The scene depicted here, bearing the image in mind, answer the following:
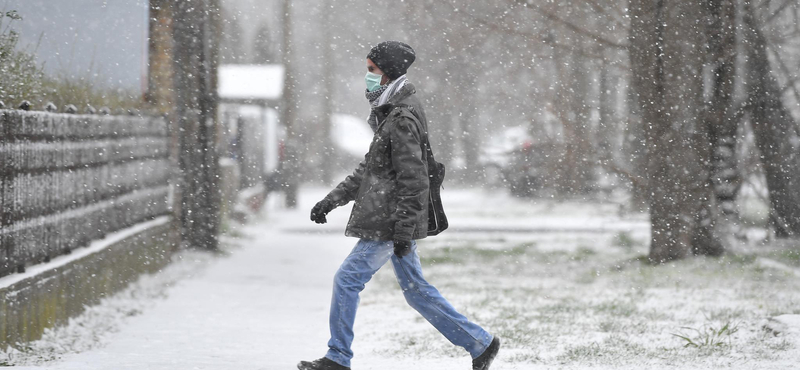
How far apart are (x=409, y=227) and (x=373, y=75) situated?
84 centimetres

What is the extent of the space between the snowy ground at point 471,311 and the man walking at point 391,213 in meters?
0.60

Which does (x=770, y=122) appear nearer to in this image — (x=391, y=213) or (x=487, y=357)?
(x=487, y=357)

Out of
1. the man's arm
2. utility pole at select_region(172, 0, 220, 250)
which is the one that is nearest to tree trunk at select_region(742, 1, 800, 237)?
utility pole at select_region(172, 0, 220, 250)

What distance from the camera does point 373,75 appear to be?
4.82m

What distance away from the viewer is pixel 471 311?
7.26 metres

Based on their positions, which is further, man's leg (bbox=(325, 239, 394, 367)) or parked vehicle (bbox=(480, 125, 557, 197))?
parked vehicle (bbox=(480, 125, 557, 197))

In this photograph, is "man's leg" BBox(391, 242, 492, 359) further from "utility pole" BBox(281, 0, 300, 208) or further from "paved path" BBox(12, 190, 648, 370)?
"utility pole" BBox(281, 0, 300, 208)

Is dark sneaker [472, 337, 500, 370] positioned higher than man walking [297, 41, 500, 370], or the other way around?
man walking [297, 41, 500, 370]

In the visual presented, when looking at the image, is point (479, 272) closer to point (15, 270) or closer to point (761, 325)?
point (761, 325)

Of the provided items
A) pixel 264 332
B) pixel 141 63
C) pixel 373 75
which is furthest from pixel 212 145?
pixel 373 75

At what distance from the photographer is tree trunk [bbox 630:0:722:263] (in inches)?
381

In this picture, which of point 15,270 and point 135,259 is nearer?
point 15,270

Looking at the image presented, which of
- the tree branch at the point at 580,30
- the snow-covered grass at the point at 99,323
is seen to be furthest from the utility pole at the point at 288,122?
the tree branch at the point at 580,30

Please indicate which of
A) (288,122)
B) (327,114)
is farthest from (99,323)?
(327,114)
